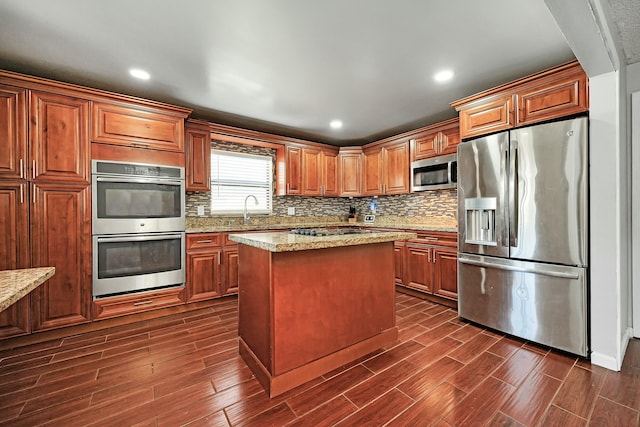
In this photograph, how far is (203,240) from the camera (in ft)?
11.3

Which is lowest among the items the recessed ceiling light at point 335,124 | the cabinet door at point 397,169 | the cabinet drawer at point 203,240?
the cabinet drawer at point 203,240

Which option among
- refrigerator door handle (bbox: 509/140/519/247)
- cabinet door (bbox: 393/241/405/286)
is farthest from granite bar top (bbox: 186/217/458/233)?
refrigerator door handle (bbox: 509/140/519/247)

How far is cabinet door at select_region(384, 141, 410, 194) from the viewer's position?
14.1 ft

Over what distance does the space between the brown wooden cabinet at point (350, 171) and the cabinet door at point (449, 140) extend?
1617 mm

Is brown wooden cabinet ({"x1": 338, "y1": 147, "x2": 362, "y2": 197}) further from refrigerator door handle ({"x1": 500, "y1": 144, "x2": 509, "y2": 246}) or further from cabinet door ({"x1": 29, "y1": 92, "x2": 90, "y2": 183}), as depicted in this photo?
cabinet door ({"x1": 29, "y1": 92, "x2": 90, "y2": 183})

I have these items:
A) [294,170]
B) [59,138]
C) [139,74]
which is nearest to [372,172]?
[294,170]

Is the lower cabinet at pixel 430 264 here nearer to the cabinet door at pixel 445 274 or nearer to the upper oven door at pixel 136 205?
the cabinet door at pixel 445 274

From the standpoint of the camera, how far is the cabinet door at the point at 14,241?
239 cm

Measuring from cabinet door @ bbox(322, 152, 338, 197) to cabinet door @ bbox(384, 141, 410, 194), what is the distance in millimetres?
961

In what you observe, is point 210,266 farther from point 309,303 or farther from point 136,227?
point 309,303

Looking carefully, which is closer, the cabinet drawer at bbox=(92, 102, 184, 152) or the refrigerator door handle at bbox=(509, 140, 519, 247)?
the refrigerator door handle at bbox=(509, 140, 519, 247)

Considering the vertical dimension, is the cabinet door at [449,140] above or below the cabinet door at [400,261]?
above

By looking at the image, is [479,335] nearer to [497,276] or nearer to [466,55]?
[497,276]

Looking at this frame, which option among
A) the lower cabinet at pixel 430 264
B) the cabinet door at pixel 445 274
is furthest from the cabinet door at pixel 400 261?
the cabinet door at pixel 445 274
